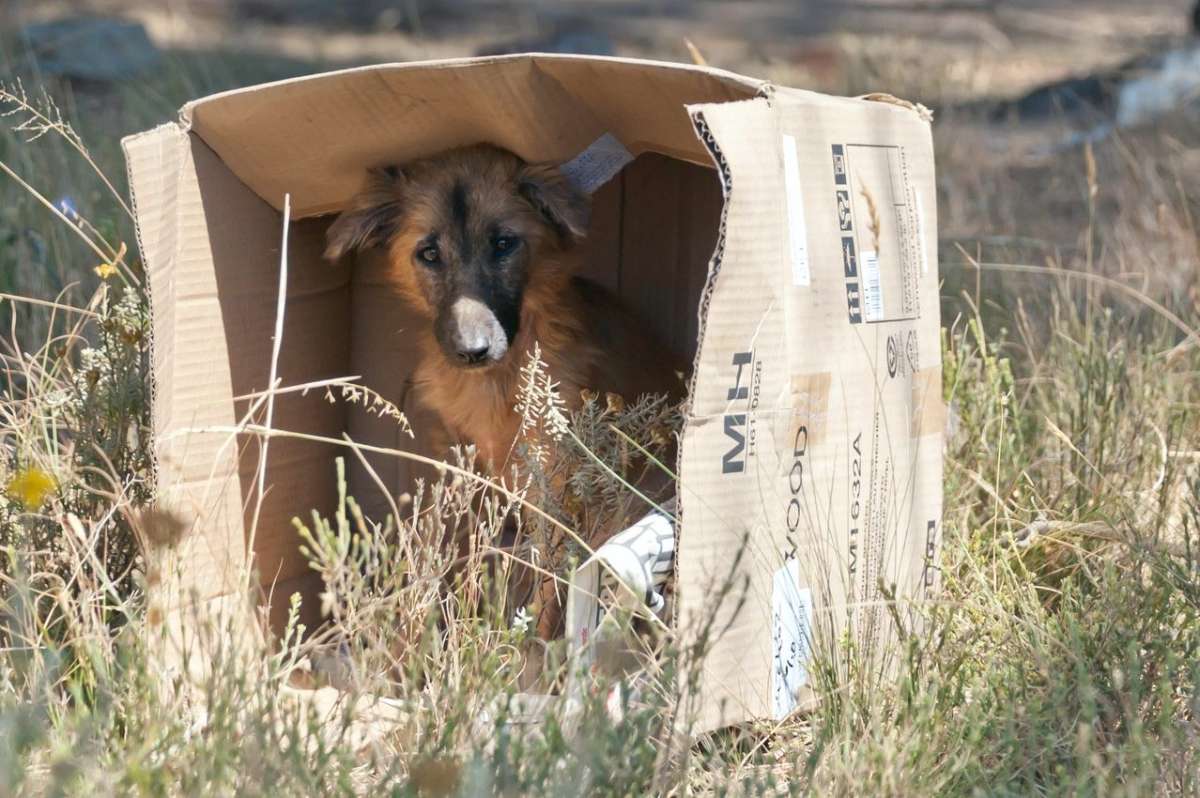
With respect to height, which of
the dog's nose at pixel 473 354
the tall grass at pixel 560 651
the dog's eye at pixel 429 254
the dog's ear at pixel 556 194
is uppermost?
the dog's ear at pixel 556 194

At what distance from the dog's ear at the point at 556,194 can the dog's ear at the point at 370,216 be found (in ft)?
1.18

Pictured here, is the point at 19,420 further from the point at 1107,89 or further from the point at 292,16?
the point at 292,16

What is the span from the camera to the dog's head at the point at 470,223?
3850mm

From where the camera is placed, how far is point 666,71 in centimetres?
279

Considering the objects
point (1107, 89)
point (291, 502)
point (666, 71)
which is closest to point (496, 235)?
point (291, 502)

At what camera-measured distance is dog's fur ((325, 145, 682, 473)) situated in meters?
3.84

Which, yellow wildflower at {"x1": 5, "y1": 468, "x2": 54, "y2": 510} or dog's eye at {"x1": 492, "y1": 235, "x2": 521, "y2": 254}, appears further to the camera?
dog's eye at {"x1": 492, "y1": 235, "x2": 521, "y2": 254}

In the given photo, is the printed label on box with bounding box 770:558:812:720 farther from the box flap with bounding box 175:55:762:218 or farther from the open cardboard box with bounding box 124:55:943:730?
the box flap with bounding box 175:55:762:218

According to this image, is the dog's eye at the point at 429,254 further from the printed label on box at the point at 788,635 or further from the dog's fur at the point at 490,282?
the printed label on box at the point at 788,635

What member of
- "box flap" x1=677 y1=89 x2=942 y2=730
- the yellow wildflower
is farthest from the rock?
"box flap" x1=677 y1=89 x2=942 y2=730

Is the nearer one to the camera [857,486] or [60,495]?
[857,486]

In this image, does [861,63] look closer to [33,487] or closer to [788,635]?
[788,635]

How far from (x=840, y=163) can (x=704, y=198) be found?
5.13 feet

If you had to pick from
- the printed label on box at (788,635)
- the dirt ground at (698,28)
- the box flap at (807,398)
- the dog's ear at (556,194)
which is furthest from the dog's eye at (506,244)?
the dirt ground at (698,28)
